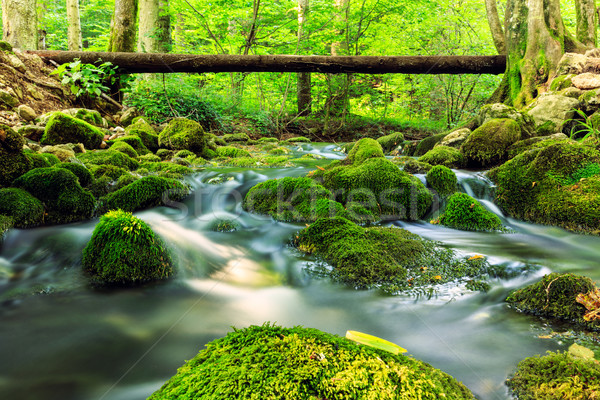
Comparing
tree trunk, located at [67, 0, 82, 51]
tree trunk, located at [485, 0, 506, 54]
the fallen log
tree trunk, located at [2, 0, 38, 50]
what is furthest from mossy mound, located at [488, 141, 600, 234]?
tree trunk, located at [67, 0, 82, 51]

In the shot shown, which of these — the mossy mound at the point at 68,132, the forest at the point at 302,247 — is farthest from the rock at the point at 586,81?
the mossy mound at the point at 68,132

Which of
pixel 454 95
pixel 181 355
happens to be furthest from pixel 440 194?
pixel 454 95

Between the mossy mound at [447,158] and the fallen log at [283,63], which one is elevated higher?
the fallen log at [283,63]

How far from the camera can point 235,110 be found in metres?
14.4

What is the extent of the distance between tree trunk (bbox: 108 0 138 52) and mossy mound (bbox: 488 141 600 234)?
11952mm

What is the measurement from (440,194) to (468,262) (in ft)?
6.77

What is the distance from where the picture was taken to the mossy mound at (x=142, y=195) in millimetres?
4703

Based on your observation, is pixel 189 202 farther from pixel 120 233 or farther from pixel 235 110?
pixel 235 110

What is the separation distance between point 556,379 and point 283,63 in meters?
10.7

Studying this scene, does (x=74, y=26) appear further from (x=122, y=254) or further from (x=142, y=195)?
(x=122, y=254)

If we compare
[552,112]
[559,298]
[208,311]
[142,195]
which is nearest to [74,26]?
[142,195]

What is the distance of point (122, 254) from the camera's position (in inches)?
123

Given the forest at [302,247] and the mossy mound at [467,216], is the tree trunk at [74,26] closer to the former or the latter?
the forest at [302,247]

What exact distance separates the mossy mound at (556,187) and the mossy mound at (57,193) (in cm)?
609
